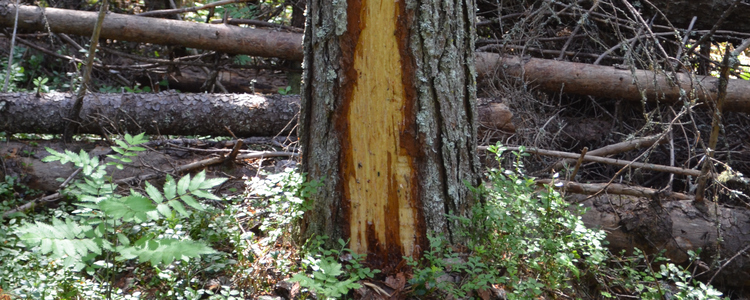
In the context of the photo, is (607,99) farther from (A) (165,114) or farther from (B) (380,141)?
(A) (165,114)

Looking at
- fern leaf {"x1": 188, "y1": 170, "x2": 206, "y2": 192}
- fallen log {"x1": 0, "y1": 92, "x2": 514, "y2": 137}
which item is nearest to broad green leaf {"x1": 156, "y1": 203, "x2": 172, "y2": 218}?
fern leaf {"x1": 188, "y1": 170, "x2": 206, "y2": 192}

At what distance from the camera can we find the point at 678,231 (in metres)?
3.63

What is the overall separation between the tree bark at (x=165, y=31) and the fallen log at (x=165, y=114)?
95 centimetres

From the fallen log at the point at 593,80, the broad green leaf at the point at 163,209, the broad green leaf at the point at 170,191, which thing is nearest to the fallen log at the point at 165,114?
the fallen log at the point at 593,80

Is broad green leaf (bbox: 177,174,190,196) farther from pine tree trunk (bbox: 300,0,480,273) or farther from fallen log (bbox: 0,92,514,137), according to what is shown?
fallen log (bbox: 0,92,514,137)

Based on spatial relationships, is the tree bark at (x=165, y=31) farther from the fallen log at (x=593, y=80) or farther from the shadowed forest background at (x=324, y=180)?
the fallen log at (x=593, y=80)

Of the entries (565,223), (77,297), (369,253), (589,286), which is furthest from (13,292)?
(589,286)

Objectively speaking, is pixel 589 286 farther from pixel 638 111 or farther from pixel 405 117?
pixel 638 111

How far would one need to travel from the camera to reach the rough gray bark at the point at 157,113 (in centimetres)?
455

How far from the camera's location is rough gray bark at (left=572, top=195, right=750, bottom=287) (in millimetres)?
3607

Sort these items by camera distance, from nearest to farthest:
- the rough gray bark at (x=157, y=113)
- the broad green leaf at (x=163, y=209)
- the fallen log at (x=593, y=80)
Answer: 1. the broad green leaf at (x=163, y=209)
2. the rough gray bark at (x=157, y=113)
3. the fallen log at (x=593, y=80)

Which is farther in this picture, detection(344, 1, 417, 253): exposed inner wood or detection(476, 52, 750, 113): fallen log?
detection(476, 52, 750, 113): fallen log

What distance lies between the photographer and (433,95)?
2584 millimetres

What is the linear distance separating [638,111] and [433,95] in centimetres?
354
